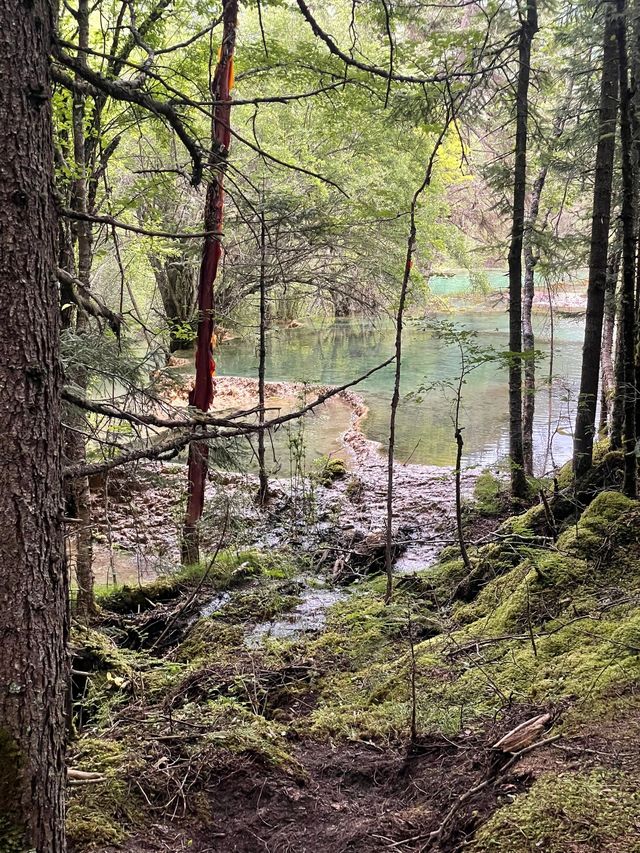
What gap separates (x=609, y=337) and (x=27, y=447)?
38.9 ft

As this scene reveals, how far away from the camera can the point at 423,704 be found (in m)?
3.68

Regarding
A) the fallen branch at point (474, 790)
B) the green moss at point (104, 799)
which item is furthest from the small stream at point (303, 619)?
the fallen branch at point (474, 790)

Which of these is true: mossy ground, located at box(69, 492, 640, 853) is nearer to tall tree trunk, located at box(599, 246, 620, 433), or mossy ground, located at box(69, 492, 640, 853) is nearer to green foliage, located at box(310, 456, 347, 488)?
tall tree trunk, located at box(599, 246, 620, 433)

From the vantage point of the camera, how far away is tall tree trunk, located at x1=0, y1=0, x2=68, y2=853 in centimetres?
192

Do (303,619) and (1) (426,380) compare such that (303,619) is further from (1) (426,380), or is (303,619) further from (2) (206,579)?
(1) (426,380)

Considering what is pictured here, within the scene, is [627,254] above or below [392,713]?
above

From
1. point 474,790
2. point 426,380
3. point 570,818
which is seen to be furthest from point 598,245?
point 426,380

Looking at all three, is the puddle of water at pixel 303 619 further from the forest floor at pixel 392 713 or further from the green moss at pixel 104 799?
the green moss at pixel 104 799

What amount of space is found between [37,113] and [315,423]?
52.2 ft

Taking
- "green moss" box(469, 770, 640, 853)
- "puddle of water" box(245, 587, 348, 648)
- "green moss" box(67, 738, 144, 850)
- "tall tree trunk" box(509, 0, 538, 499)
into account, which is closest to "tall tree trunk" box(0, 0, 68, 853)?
"green moss" box(67, 738, 144, 850)

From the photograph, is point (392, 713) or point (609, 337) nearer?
point (392, 713)

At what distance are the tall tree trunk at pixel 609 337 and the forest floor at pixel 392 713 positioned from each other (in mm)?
3140

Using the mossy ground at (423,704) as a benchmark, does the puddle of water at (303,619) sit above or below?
below

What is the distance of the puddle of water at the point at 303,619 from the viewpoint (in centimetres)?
629
